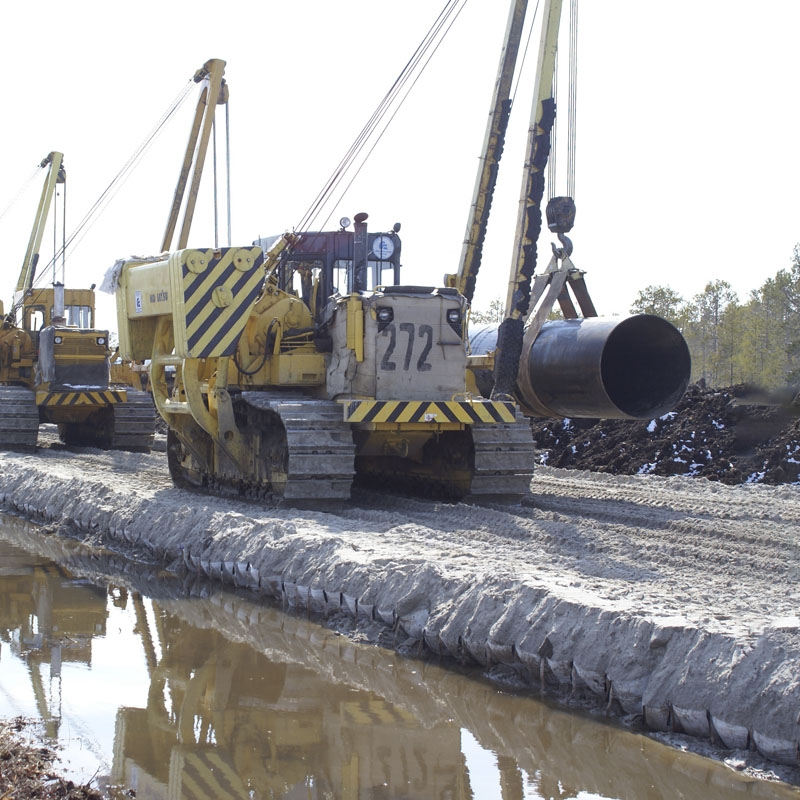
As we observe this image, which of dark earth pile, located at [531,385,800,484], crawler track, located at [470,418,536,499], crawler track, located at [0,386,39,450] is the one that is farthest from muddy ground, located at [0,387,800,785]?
crawler track, located at [0,386,39,450]

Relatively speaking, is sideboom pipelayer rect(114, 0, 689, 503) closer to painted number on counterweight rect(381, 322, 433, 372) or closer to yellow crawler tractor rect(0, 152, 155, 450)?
painted number on counterweight rect(381, 322, 433, 372)

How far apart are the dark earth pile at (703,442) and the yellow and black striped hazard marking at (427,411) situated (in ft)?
16.2

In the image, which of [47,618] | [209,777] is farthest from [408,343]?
[209,777]

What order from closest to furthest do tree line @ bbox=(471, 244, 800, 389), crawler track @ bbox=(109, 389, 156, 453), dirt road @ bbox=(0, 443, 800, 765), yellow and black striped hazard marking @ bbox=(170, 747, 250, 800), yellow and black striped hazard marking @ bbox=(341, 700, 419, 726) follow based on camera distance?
yellow and black striped hazard marking @ bbox=(170, 747, 250, 800) → dirt road @ bbox=(0, 443, 800, 765) → yellow and black striped hazard marking @ bbox=(341, 700, 419, 726) → crawler track @ bbox=(109, 389, 156, 453) → tree line @ bbox=(471, 244, 800, 389)

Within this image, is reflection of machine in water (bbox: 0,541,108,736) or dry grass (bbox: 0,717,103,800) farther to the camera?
reflection of machine in water (bbox: 0,541,108,736)

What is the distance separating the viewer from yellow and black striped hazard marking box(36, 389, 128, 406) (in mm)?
19375

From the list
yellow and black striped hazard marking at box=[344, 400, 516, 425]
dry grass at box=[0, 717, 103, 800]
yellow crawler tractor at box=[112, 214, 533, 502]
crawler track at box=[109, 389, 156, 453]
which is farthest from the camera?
crawler track at box=[109, 389, 156, 453]

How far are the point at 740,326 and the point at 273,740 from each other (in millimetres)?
41651

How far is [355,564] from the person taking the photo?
7.16 metres

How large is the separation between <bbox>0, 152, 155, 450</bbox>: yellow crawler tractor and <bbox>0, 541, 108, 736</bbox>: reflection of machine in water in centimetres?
954

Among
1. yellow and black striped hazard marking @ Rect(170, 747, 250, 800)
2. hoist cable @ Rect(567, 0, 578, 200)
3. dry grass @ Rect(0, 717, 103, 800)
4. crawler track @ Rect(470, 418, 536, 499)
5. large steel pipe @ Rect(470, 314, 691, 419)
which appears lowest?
yellow and black striped hazard marking @ Rect(170, 747, 250, 800)

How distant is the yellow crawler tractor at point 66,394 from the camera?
19016 millimetres

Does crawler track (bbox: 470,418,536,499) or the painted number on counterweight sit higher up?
the painted number on counterweight

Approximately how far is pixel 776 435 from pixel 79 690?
39.6 feet
